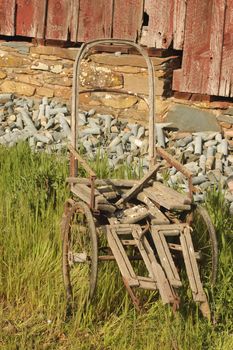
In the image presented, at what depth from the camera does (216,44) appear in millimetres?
7824

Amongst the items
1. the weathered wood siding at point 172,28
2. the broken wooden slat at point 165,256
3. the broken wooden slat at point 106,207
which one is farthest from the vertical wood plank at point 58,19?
the broken wooden slat at point 165,256

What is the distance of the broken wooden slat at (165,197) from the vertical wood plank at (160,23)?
296 cm

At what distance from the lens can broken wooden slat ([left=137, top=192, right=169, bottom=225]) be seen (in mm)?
4824

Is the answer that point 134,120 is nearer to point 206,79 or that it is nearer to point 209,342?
point 206,79

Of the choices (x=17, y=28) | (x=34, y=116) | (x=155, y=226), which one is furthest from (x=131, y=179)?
(x=17, y=28)

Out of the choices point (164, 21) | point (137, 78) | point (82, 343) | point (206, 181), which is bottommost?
point (82, 343)

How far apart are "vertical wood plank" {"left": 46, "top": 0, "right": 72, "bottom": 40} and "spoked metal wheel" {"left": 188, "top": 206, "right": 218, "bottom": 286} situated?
3.87 m

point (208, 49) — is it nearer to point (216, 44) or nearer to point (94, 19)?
point (216, 44)

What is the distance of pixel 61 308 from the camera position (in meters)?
4.61

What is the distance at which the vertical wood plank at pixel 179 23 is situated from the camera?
311 inches

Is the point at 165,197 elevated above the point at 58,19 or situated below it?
below

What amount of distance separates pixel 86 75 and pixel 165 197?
12.4 ft

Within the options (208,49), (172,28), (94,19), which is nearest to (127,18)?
(94,19)

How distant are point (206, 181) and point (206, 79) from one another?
1.45m
